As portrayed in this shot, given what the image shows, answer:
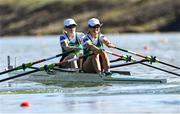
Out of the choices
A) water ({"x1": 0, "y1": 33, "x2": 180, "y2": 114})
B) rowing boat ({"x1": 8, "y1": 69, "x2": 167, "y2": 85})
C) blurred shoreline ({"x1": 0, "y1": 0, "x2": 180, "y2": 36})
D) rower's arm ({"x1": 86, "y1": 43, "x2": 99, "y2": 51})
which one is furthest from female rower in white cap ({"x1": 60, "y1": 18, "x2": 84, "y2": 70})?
blurred shoreline ({"x1": 0, "y1": 0, "x2": 180, "y2": 36})

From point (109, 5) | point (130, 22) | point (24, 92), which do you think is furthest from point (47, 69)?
point (109, 5)

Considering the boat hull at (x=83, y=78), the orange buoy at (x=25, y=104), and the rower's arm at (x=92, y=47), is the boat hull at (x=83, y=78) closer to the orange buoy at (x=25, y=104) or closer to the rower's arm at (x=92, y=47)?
the rower's arm at (x=92, y=47)

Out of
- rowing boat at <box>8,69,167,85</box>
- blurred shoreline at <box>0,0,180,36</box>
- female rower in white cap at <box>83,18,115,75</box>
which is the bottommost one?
rowing boat at <box>8,69,167,85</box>

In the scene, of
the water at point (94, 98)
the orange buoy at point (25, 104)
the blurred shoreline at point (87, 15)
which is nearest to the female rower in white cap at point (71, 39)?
the water at point (94, 98)

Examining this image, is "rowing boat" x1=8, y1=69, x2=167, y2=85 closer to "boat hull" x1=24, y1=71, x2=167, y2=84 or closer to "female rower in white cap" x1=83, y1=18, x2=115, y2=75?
"boat hull" x1=24, y1=71, x2=167, y2=84

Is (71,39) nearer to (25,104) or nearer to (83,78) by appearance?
(83,78)

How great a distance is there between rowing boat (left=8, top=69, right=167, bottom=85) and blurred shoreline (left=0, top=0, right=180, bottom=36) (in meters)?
84.8

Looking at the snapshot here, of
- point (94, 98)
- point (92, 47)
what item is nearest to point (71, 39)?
point (92, 47)

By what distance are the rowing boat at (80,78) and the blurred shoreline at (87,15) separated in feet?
278

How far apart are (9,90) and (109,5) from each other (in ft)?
372

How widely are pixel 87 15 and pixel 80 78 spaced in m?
109

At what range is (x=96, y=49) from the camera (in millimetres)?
24266

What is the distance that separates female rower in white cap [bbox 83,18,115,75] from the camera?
2438 centimetres

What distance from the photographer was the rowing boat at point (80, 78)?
23.7 meters
